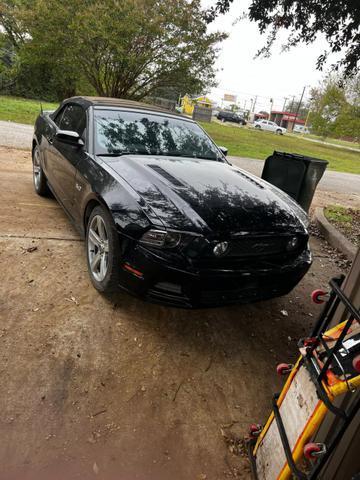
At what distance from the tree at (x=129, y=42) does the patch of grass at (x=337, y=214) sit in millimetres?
9276

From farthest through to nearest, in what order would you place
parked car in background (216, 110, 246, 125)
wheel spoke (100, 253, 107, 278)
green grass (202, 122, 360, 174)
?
parked car in background (216, 110, 246, 125)
green grass (202, 122, 360, 174)
wheel spoke (100, 253, 107, 278)

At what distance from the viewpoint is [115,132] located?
148 inches

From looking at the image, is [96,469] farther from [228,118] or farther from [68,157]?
[228,118]

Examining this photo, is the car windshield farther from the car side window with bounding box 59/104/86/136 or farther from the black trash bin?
the black trash bin

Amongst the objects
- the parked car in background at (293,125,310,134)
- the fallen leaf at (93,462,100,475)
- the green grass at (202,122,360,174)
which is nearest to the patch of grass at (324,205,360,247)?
the fallen leaf at (93,462,100,475)

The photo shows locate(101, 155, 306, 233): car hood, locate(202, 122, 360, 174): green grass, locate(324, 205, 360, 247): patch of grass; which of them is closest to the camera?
locate(101, 155, 306, 233): car hood

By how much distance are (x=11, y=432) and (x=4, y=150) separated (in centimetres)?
761

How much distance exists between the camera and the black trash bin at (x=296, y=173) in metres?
5.59

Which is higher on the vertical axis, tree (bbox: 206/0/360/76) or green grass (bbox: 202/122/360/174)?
tree (bbox: 206/0/360/76)

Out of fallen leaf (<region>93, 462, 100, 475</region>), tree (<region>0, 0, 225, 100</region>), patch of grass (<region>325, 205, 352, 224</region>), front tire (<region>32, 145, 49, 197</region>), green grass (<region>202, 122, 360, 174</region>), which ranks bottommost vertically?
green grass (<region>202, 122, 360, 174</region>)

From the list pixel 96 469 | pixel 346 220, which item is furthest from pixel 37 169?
pixel 346 220

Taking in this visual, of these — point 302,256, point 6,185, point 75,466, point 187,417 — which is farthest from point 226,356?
point 6,185

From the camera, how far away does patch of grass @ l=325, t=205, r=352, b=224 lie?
6.61 meters

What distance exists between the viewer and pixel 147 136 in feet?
12.7
